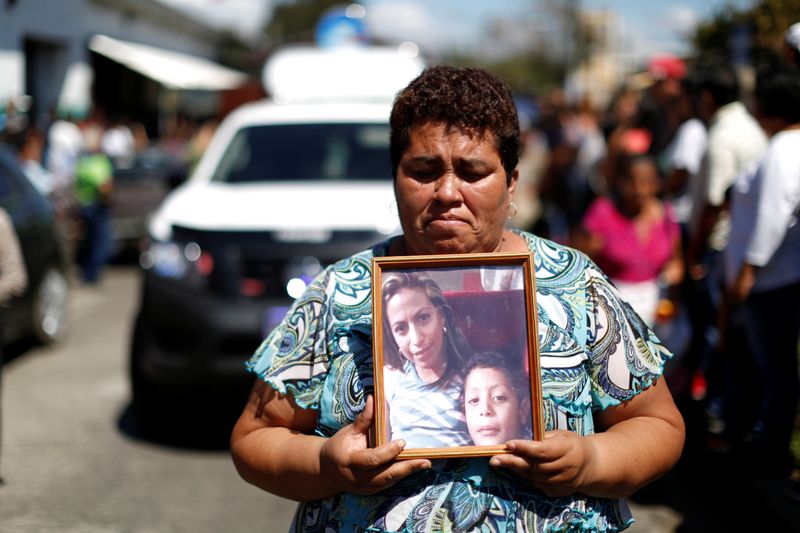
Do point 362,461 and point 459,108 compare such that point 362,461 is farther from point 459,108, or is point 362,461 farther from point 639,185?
point 639,185

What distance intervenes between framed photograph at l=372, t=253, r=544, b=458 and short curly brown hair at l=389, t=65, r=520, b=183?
0.33 metres

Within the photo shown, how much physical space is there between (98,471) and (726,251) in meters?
3.74

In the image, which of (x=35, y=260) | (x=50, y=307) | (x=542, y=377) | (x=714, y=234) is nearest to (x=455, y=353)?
(x=542, y=377)

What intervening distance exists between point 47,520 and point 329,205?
262cm

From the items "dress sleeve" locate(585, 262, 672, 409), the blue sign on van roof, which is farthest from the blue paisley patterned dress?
the blue sign on van roof

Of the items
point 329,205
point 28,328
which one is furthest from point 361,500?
point 28,328

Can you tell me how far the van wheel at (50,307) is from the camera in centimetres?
903

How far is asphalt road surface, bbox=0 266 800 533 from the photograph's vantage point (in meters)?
5.07

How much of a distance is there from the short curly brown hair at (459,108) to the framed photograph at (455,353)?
1.09 ft

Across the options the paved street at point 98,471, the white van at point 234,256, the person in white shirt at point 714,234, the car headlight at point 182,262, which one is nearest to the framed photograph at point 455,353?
the paved street at point 98,471

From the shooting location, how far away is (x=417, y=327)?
2.02 metres

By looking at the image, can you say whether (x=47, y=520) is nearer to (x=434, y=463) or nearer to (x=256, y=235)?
(x=256, y=235)

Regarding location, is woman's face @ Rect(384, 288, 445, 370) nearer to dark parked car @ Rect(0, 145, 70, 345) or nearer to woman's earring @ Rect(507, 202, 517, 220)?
woman's earring @ Rect(507, 202, 517, 220)

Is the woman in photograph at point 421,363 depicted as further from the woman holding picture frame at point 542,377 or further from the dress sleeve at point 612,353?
the dress sleeve at point 612,353
